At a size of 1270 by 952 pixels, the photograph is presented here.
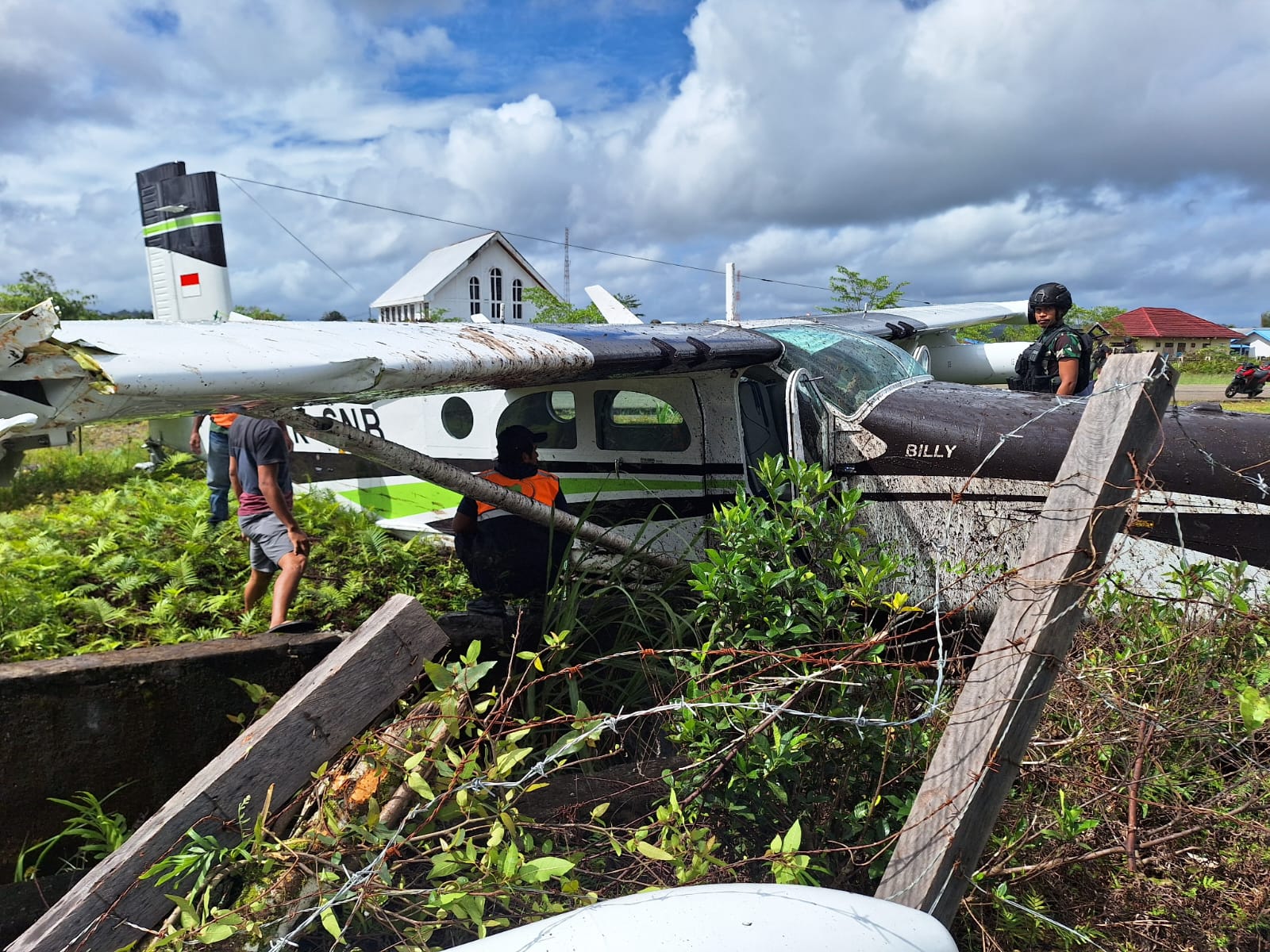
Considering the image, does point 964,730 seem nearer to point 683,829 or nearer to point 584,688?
point 683,829

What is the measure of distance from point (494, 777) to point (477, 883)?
0.32m

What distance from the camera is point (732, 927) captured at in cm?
170

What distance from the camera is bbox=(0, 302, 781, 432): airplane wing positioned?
2459 mm

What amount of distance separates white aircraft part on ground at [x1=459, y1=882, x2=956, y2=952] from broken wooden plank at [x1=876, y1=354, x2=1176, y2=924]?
23cm

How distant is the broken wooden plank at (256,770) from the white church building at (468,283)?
41.4m

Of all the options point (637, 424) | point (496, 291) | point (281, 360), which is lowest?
point (637, 424)

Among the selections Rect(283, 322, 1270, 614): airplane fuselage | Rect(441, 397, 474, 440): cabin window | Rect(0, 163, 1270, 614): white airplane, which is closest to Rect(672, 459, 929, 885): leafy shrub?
Rect(0, 163, 1270, 614): white airplane

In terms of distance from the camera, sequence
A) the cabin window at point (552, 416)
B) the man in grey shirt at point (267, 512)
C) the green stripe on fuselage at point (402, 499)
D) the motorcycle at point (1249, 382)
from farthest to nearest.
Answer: the motorcycle at point (1249, 382)
the green stripe on fuselage at point (402, 499)
the cabin window at point (552, 416)
the man in grey shirt at point (267, 512)

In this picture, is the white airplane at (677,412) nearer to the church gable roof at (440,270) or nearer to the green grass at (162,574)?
the green grass at (162,574)

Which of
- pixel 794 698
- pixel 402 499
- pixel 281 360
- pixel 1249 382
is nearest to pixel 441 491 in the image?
pixel 402 499

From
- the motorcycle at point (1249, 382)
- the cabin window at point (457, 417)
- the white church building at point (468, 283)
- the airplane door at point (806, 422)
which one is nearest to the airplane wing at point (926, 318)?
the airplane door at point (806, 422)

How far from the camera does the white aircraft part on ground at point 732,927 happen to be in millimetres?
1666

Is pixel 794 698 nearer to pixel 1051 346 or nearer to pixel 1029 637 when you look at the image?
pixel 1029 637

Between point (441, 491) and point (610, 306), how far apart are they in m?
3.16
